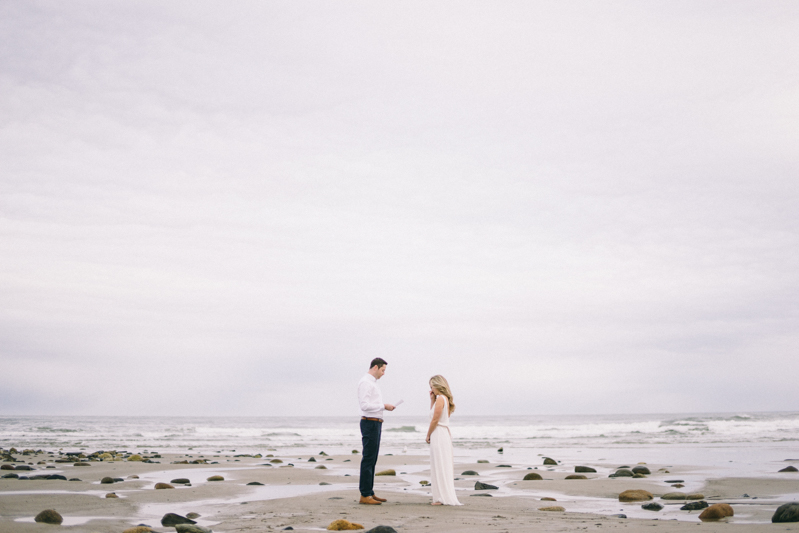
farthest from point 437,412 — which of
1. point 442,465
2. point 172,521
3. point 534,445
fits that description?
point 534,445

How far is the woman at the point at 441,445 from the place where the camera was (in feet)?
29.9

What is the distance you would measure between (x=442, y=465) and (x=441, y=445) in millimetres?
310

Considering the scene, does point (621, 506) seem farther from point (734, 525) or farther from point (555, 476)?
point (555, 476)

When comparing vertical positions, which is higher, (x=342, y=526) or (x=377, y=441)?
(x=377, y=441)

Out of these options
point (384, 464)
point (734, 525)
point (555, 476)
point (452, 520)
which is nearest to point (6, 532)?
point (452, 520)

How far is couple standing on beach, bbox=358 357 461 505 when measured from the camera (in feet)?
29.9

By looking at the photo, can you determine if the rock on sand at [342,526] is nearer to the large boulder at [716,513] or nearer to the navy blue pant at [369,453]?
the navy blue pant at [369,453]

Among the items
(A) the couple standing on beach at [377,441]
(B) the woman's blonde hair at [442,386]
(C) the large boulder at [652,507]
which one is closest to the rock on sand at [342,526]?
(A) the couple standing on beach at [377,441]

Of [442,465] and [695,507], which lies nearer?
[695,507]

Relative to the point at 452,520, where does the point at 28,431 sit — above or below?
below

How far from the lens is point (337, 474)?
50.0 feet

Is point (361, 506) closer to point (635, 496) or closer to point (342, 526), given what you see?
point (342, 526)

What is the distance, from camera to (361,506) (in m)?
8.96

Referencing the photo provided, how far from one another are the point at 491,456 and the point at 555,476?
316 inches
